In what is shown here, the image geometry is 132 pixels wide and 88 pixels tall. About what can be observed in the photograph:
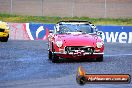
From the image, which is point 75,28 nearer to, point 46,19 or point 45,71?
point 45,71

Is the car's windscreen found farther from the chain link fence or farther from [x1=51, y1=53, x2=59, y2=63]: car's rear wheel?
the chain link fence

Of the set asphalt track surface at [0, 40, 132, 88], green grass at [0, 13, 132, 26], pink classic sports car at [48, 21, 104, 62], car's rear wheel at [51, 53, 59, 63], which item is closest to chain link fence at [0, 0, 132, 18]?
green grass at [0, 13, 132, 26]

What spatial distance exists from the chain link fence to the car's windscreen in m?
26.1

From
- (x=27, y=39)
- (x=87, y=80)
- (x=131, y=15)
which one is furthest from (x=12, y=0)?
(x=87, y=80)

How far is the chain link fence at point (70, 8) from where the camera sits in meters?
44.7

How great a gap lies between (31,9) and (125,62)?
97.7ft

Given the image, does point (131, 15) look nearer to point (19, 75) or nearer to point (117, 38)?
point (117, 38)

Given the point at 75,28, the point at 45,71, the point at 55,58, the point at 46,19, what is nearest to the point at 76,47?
the point at 55,58

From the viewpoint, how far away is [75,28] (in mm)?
18297

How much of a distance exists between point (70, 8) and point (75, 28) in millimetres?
26657

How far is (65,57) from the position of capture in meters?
16.8

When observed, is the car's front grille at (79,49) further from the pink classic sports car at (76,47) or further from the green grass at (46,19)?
the green grass at (46,19)

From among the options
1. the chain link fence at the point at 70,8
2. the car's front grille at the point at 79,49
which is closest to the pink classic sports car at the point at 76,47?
the car's front grille at the point at 79,49

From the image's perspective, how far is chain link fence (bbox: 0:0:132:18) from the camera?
147ft
